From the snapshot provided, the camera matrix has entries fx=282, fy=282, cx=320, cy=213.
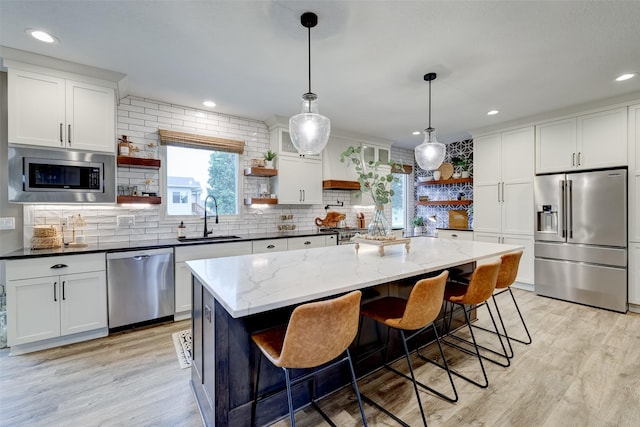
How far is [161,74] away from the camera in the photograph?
2.87 metres

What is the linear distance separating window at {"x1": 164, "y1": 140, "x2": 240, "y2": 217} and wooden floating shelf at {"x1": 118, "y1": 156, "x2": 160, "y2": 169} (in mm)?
293

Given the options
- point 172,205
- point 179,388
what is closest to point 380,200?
point 179,388

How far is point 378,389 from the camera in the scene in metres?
1.99

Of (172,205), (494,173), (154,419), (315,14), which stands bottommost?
(154,419)

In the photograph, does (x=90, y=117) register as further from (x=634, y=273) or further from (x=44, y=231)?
(x=634, y=273)

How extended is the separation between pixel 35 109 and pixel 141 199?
1.17 metres

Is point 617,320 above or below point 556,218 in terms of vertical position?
below

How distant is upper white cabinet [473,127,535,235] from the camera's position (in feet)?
14.0

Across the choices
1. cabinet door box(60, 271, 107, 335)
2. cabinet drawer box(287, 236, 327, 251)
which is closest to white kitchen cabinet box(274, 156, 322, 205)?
cabinet drawer box(287, 236, 327, 251)

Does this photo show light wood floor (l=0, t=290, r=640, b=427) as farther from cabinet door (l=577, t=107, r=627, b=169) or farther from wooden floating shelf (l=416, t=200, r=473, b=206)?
wooden floating shelf (l=416, t=200, r=473, b=206)

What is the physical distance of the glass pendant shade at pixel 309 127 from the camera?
206 cm

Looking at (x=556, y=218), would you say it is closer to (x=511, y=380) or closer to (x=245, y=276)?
(x=511, y=380)

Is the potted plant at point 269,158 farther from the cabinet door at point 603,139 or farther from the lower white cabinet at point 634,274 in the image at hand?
the lower white cabinet at point 634,274

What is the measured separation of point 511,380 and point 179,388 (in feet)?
8.02
